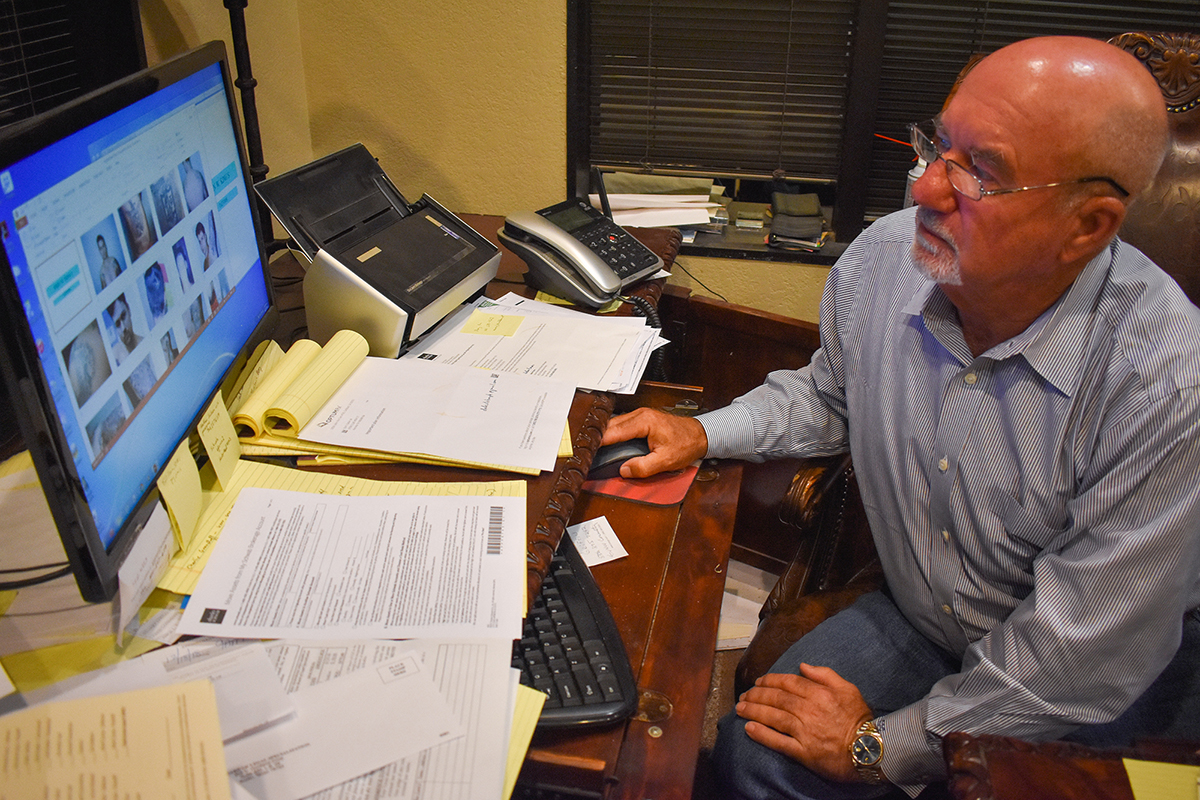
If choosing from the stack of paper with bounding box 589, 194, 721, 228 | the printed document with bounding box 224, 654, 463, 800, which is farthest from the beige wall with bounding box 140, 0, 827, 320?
the printed document with bounding box 224, 654, 463, 800

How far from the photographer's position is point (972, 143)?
3.31 ft

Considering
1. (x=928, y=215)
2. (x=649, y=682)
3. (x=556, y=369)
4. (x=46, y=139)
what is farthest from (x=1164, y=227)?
(x=46, y=139)

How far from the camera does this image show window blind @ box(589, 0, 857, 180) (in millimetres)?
2037

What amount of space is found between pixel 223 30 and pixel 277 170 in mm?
359

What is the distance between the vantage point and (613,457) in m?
1.20

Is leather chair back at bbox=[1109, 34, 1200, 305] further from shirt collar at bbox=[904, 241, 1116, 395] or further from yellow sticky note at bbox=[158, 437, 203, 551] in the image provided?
yellow sticky note at bbox=[158, 437, 203, 551]

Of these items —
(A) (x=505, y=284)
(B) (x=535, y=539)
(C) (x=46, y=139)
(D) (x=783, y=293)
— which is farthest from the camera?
(D) (x=783, y=293)

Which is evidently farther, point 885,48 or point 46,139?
point 885,48

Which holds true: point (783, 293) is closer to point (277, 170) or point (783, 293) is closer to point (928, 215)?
point (928, 215)

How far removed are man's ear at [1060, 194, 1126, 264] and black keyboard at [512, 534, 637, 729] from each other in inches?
26.8

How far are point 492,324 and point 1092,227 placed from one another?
81 cm

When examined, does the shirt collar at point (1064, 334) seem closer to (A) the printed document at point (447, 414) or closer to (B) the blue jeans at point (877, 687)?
(B) the blue jeans at point (877, 687)

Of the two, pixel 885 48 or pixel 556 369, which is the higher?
pixel 885 48
